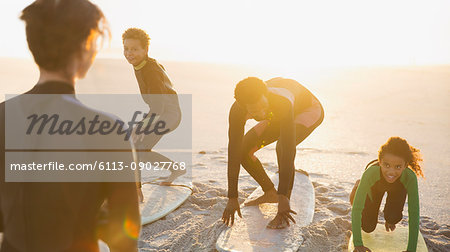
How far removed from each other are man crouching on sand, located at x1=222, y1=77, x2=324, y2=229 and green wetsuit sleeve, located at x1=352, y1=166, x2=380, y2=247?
62cm

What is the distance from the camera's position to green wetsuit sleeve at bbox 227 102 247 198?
11.5ft

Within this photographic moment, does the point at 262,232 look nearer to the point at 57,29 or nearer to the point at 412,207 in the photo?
the point at 412,207

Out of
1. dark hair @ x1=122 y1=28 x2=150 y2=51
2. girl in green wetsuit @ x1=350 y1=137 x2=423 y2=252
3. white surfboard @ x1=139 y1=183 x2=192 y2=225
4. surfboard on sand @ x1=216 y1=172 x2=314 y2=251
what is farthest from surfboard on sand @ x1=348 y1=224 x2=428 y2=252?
dark hair @ x1=122 y1=28 x2=150 y2=51

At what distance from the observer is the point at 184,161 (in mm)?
6945

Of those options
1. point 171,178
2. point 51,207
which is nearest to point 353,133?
point 171,178

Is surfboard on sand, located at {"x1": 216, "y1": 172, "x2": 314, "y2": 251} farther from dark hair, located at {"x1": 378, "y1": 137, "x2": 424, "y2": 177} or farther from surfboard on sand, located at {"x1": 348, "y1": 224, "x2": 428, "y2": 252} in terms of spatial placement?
dark hair, located at {"x1": 378, "y1": 137, "x2": 424, "y2": 177}

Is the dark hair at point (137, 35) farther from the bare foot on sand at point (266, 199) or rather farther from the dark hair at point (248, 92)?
the bare foot on sand at point (266, 199)

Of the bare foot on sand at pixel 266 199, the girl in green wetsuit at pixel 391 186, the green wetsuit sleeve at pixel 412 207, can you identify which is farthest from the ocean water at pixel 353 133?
the green wetsuit sleeve at pixel 412 207

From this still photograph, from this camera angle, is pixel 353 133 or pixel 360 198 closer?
pixel 360 198

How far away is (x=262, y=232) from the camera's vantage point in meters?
3.55

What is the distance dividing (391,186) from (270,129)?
4.26 feet

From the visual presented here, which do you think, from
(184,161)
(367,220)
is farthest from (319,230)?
(184,161)

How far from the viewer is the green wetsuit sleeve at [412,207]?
2.99m

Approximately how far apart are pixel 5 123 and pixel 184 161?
5.71 meters
